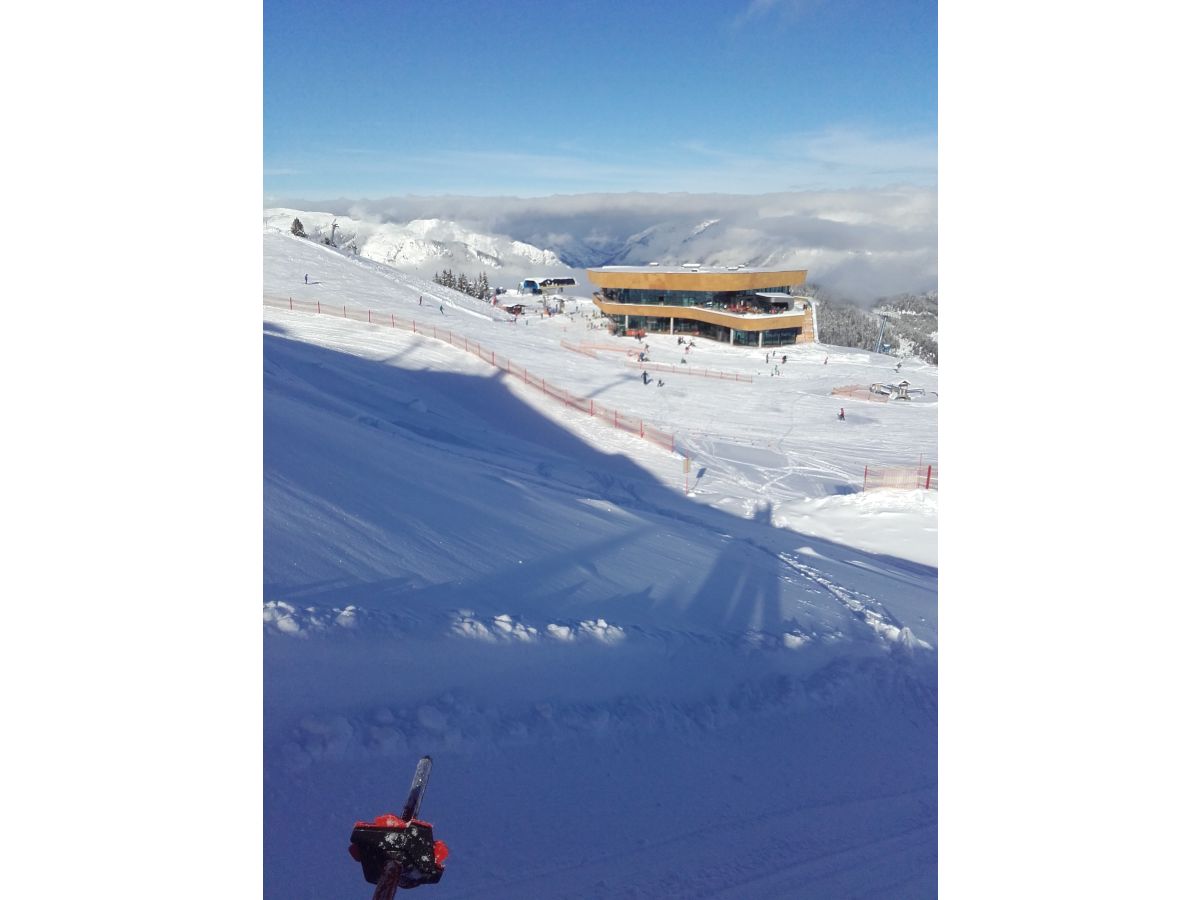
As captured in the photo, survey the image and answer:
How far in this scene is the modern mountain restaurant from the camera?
4994cm

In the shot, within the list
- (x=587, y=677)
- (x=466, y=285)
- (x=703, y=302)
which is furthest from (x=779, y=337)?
(x=587, y=677)

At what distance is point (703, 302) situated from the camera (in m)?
52.0

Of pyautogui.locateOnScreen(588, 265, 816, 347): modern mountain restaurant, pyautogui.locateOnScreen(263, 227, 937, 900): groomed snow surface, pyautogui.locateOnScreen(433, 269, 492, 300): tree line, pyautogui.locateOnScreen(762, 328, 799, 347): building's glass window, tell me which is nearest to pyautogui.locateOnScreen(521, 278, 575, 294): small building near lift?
pyautogui.locateOnScreen(433, 269, 492, 300): tree line

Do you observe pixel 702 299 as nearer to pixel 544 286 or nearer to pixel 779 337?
pixel 779 337

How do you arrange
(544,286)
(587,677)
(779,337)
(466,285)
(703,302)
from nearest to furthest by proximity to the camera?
1. (587,677)
2. (779,337)
3. (703,302)
4. (466,285)
5. (544,286)

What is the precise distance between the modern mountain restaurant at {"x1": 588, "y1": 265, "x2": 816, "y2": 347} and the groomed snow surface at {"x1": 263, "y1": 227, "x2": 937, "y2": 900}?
120ft

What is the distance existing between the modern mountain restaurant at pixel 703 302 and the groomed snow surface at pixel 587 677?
120 feet

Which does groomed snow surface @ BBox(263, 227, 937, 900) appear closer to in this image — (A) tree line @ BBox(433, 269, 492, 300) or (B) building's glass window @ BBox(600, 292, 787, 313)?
(B) building's glass window @ BBox(600, 292, 787, 313)

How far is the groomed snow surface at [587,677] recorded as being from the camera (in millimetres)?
4320

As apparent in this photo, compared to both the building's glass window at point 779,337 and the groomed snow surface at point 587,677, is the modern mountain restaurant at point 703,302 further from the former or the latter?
the groomed snow surface at point 587,677

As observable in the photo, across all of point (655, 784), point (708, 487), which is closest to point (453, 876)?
point (655, 784)

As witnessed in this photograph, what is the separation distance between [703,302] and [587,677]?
159ft
